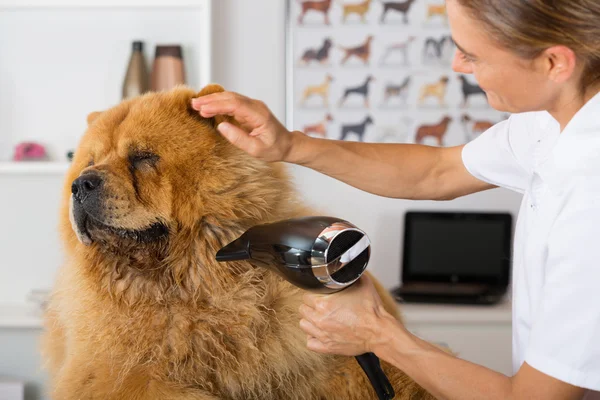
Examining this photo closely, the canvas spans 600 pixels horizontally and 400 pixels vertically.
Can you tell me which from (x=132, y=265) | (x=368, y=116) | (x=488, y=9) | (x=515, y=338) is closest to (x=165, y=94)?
(x=132, y=265)

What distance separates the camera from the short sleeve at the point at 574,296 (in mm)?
844

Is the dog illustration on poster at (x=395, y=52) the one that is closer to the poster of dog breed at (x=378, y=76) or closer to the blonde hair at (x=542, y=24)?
the poster of dog breed at (x=378, y=76)

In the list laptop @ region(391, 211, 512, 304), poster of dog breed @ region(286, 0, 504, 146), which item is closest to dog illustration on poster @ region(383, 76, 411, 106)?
poster of dog breed @ region(286, 0, 504, 146)

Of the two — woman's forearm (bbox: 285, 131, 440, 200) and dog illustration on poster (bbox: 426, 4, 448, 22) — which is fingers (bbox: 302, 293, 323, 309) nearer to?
woman's forearm (bbox: 285, 131, 440, 200)

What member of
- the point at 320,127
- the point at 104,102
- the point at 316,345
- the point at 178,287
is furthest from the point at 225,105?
the point at 320,127

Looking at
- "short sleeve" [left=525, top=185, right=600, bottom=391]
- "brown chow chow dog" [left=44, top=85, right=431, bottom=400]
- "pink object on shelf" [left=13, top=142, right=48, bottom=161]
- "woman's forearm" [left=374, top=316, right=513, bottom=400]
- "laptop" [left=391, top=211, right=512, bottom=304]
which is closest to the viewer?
"short sleeve" [left=525, top=185, right=600, bottom=391]

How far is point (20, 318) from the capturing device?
107 inches

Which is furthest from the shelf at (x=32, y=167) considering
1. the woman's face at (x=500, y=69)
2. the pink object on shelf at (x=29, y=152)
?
the woman's face at (x=500, y=69)

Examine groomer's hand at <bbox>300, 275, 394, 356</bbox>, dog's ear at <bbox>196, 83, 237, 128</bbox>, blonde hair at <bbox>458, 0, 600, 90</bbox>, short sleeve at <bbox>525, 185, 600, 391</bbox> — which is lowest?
groomer's hand at <bbox>300, 275, 394, 356</bbox>

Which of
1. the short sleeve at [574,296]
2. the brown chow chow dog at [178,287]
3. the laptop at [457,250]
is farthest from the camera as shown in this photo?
the laptop at [457,250]

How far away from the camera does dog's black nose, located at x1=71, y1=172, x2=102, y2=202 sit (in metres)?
1.11

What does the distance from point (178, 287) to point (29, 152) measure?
1.92 metres

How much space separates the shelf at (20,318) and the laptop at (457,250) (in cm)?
147

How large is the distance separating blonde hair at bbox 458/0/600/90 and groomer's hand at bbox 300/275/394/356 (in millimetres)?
411
